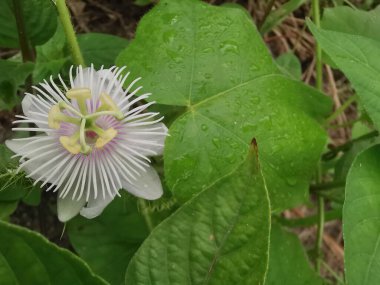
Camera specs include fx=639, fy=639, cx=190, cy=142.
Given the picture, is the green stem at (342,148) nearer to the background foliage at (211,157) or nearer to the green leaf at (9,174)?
the background foliage at (211,157)

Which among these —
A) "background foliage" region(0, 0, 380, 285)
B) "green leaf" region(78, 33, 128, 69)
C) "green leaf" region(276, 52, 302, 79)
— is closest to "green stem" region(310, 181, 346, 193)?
"background foliage" region(0, 0, 380, 285)

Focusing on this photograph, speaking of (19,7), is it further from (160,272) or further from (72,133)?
(160,272)

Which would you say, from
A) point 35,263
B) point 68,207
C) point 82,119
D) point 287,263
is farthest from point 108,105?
point 287,263

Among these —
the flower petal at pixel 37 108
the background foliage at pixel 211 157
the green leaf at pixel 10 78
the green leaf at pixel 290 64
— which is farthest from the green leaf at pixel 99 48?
the green leaf at pixel 290 64

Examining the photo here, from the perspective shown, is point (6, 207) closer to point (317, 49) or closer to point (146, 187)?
point (146, 187)

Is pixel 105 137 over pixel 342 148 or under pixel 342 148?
over

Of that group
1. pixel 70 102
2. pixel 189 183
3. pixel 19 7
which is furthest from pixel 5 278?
pixel 19 7
